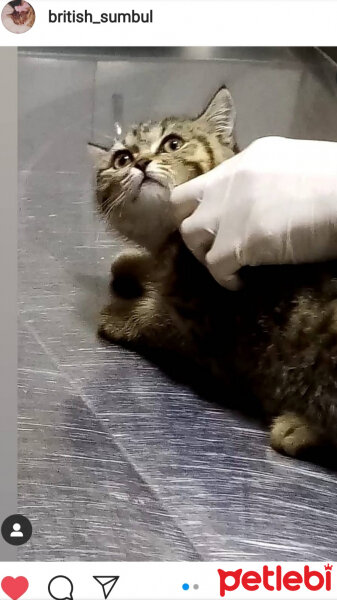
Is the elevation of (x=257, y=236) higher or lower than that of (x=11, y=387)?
higher

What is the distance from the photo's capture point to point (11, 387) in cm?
70

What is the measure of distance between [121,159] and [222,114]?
120 millimetres

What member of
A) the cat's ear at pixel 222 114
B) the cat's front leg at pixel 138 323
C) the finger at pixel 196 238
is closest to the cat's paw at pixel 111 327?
the cat's front leg at pixel 138 323

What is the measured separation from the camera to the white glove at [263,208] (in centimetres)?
62

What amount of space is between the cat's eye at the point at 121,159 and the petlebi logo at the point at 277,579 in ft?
1.41

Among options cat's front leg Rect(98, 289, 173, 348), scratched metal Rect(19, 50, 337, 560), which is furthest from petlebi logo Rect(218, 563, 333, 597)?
cat's front leg Rect(98, 289, 173, 348)

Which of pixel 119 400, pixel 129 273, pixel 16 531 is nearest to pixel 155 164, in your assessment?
pixel 129 273

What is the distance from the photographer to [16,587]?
2.11ft

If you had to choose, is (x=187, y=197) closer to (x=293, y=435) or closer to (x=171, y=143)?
(x=171, y=143)
